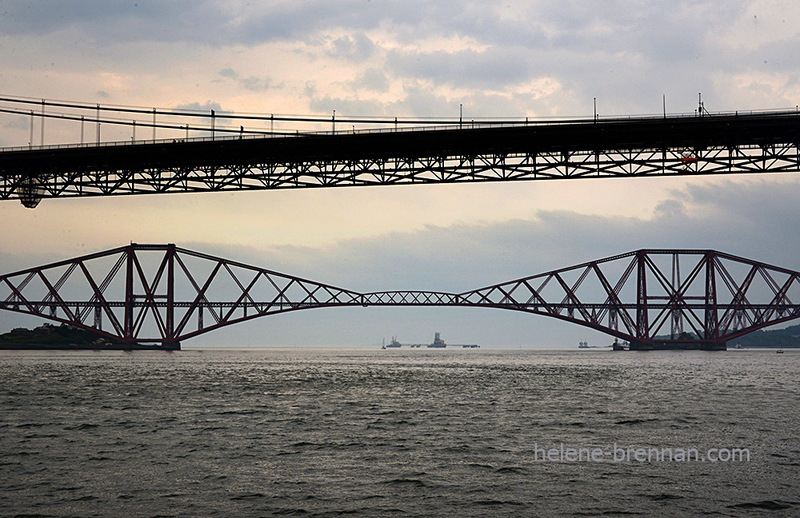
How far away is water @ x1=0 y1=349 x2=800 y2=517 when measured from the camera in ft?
49.5

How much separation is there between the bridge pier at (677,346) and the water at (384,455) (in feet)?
378

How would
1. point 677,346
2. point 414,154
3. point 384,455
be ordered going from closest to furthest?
point 384,455 < point 414,154 < point 677,346

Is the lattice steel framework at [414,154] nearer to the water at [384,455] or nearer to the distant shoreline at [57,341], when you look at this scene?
the water at [384,455]

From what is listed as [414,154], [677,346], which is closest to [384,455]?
[414,154]

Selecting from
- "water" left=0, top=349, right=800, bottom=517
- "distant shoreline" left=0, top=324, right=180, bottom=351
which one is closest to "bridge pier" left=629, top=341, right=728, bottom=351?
"distant shoreline" left=0, top=324, right=180, bottom=351

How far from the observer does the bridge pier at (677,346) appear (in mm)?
151000

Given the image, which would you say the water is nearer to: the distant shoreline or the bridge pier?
the distant shoreline

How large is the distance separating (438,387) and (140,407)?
19285 millimetres

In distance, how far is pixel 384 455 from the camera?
20.5m

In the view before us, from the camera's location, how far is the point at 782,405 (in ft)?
111

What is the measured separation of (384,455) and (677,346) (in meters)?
153

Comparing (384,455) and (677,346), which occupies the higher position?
(677,346)

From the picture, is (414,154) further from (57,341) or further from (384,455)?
(57,341)

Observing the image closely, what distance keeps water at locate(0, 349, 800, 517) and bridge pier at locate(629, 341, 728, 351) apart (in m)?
115
